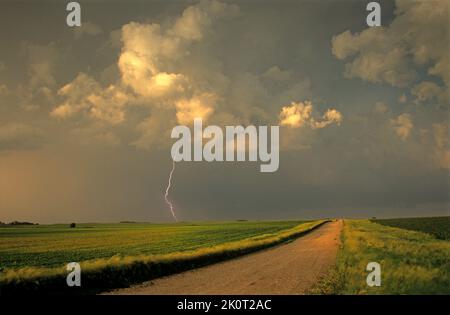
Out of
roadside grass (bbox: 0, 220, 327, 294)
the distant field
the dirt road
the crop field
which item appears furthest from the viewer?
the crop field

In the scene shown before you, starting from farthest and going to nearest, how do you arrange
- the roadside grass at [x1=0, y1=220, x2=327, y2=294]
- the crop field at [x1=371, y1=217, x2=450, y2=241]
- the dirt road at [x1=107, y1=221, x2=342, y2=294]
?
the crop field at [x1=371, y1=217, x2=450, y2=241]
the dirt road at [x1=107, y1=221, x2=342, y2=294]
the roadside grass at [x1=0, y1=220, x2=327, y2=294]

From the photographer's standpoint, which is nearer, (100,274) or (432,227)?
(100,274)

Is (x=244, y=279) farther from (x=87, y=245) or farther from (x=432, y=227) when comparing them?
(x=432, y=227)

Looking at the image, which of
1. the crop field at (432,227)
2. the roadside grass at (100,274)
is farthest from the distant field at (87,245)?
the crop field at (432,227)

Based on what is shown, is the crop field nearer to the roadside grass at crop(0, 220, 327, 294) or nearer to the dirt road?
the dirt road

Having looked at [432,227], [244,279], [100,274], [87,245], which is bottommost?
[432,227]

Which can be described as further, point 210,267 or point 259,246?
point 259,246

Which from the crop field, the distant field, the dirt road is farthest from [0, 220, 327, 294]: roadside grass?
the crop field

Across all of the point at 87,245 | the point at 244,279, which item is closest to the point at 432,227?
the point at 87,245

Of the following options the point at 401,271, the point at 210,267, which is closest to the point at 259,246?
the point at 210,267

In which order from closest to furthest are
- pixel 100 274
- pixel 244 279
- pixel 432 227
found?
1. pixel 100 274
2. pixel 244 279
3. pixel 432 227

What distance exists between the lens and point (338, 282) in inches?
789
